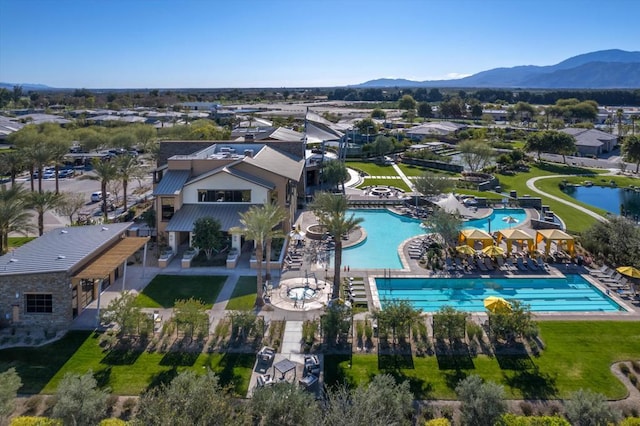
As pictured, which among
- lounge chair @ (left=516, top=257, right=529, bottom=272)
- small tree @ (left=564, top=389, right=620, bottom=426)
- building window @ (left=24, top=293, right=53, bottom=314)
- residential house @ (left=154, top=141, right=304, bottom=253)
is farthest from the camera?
residential house @ (left=154, top=141, right=304, bottom=253)

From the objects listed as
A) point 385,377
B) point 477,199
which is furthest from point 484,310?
point 477,199

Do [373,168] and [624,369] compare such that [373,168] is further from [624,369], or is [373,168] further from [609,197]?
[624,369]

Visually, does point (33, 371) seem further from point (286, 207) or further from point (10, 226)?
point (286, 207)

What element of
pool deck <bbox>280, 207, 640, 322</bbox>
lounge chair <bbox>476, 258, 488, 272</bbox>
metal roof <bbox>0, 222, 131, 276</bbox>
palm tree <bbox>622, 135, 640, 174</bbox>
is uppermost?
palm tree <bbox>622, 135, 640, 174</bbox>

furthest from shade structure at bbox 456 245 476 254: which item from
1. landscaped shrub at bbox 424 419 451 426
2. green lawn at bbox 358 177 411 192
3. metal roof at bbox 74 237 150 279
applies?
green lawn at bbox 358 177 411 192

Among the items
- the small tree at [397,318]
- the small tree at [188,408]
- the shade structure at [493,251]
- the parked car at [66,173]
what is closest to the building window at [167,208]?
the small tree at [397,318]

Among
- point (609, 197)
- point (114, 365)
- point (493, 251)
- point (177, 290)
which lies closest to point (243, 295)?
point (177, 290)

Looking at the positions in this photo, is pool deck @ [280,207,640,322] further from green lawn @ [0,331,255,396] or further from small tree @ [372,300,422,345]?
green lawn @ [0,331,255,396]
